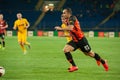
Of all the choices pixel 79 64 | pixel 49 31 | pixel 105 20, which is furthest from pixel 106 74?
pixel 105 20

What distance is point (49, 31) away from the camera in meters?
48.3

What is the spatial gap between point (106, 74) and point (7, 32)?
3488 cm

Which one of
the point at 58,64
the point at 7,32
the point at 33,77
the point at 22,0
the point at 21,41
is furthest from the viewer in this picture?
the point at 22,0

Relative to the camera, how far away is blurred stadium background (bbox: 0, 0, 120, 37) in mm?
48869

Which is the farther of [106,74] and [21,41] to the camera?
[21,41]

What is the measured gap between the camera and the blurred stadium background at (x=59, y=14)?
1924 inches

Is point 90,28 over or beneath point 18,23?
beneath

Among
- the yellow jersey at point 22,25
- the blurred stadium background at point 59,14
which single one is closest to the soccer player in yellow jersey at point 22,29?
the yellow jersey at point 22,25

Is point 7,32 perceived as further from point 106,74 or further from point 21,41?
point 106,74

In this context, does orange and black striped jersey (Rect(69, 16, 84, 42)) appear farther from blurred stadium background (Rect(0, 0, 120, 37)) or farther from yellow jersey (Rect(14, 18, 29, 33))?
blurred stadium background (Rect(0, 0, 120, 37))

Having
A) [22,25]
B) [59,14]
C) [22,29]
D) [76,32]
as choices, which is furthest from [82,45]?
[59,14]

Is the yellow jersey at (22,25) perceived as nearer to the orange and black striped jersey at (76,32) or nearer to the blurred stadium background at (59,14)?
the orange and black striped jersey at (76,32)

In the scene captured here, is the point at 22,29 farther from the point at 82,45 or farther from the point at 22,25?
the point at 82,45

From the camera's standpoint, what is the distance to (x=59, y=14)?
5366 centimetres
